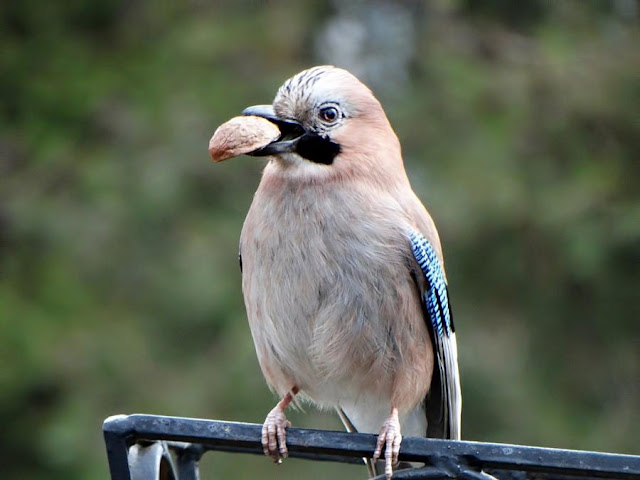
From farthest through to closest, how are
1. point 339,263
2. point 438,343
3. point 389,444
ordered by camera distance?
point 438,343 → point 339,263 → point 389,444

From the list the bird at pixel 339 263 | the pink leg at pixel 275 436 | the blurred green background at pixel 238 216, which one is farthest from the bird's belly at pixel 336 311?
the blurred green background at pixel 238 216

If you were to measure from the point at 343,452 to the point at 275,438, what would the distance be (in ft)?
1.35

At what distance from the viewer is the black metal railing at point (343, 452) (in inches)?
73.7

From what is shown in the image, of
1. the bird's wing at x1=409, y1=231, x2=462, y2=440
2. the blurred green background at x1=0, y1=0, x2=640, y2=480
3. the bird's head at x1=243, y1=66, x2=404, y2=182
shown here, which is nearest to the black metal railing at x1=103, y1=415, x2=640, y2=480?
the bird's wing at x1=409, y1=231, x2=462, y2=440

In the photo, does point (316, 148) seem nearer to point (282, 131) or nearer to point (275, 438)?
point (282, 131)

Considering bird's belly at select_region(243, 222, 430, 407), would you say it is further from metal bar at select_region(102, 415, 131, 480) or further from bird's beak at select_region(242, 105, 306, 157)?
metal bar at select_region(102, 415, 131, 480)

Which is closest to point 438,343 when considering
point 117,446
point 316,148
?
point 316,148

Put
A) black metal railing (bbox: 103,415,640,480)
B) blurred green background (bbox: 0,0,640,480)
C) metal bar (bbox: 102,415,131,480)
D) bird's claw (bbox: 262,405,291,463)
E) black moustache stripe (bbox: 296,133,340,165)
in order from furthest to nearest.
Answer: blurred green background (bbox: 0,0,640,480) < black moustache stripe (bbox: 296,133,340,165) < bird's claw (bbox: 262,405,291,463) < metal bar (bbox: 102,415,131,480) < black metal railing (bbox: 103,415,640,480)

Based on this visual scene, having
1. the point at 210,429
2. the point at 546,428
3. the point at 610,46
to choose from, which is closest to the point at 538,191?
the point at 610,46

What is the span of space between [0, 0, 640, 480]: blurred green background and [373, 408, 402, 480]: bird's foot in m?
3.09

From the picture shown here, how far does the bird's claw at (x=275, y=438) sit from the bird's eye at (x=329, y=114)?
0.82 metres

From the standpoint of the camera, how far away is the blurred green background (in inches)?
228

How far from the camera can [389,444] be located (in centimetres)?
246

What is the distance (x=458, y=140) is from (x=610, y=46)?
0.97m
